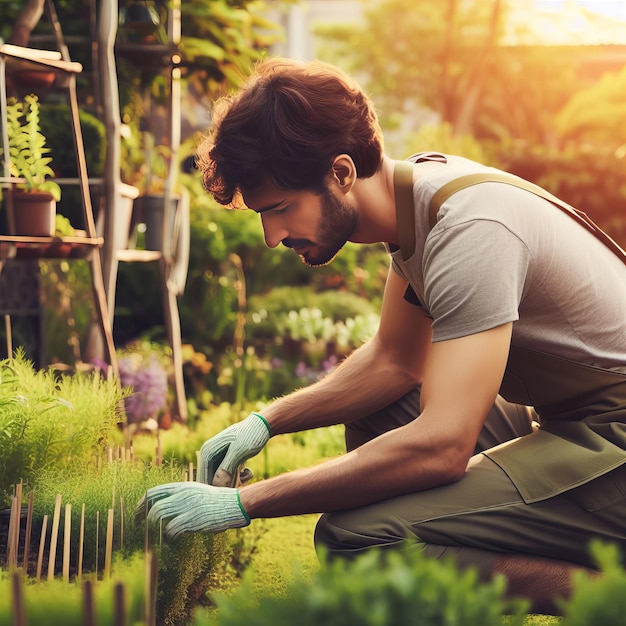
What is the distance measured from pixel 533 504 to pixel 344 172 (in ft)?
3.08

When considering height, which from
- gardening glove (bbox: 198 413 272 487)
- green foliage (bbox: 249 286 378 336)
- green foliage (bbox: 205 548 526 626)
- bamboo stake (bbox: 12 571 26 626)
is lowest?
green foliage (bbox: 249 286 378 336)

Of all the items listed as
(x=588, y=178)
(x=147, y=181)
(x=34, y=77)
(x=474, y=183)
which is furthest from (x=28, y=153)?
(x=588, y=178)

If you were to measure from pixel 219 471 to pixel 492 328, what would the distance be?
2.96 ft

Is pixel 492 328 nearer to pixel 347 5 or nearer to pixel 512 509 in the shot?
pixel 512 509

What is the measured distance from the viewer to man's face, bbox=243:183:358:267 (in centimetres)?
224

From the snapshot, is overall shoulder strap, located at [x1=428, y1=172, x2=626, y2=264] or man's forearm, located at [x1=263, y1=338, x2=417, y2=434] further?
man's forearm, located at [x1=263, y1=338, x2=417, y2=434]

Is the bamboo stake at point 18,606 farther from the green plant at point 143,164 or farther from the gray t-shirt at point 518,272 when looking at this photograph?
the green plant at point 143,164

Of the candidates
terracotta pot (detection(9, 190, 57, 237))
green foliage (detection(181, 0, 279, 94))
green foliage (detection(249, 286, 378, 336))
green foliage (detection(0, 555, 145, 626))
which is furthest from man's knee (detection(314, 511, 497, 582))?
green foliage (detection(249, 286, 378, 336))

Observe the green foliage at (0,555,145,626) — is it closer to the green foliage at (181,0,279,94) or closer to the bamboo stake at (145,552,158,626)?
the bamboo stake at (145,552,158,626)

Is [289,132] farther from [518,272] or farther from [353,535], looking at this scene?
[353,535]

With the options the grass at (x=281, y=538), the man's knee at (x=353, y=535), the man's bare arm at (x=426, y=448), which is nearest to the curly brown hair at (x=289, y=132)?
the man's bare arm at (x=426, y=448)

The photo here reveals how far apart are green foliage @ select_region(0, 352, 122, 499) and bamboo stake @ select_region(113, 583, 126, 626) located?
978 millimetres

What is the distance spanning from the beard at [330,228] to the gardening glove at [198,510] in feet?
2.11

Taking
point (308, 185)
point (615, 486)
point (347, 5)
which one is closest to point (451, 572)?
point (615, 486)
